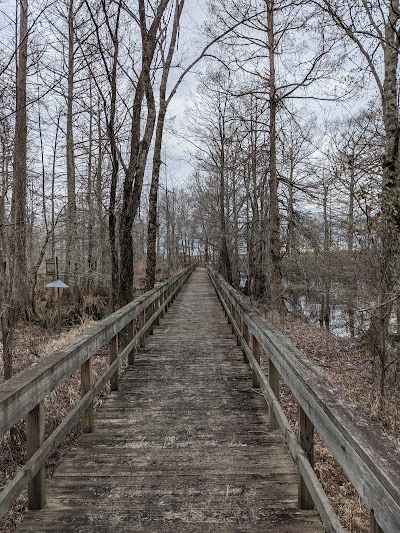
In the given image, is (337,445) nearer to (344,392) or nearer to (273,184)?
(344,392)

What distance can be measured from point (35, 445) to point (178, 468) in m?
1.15

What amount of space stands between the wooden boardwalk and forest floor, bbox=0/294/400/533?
12.9 inches

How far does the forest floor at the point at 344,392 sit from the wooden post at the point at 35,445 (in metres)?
0.18

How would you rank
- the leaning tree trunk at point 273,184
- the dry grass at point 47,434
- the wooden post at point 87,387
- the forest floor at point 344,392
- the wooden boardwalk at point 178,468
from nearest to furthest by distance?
the wooden boardwalk at point 178,468, the dry grass at point 47,434, the forest floor at point 344,392, the wooden post at point 87,387, the leaning tree trunk at point 273,184

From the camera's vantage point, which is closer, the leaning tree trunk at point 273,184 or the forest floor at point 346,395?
the forest floor at point 346,395

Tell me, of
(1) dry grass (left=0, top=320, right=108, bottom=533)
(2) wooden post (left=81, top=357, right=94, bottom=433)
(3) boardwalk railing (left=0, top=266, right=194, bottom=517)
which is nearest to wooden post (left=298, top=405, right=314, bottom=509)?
(3) boardwalk railing (left=0, top=266, right=194, bottom=517)

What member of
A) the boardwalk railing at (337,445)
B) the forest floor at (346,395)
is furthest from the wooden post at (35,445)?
the forest floor at (346,395)

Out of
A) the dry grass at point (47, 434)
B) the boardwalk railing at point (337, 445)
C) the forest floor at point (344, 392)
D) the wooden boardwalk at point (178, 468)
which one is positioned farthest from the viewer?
the forest floor at point (344, 392)

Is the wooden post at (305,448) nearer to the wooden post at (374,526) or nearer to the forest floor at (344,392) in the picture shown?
the forest floor at (344,392)

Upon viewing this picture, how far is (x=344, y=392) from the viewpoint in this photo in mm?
5934

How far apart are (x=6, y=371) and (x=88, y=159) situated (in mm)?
19089

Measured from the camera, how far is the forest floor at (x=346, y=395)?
330 centimetres

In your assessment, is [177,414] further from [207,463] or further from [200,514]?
[200,514]

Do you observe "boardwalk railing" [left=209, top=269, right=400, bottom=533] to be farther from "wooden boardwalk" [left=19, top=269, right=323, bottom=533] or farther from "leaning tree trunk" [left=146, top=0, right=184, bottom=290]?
"leaning tree trunk" [left=146, top=0, right=184, bottom=290]
